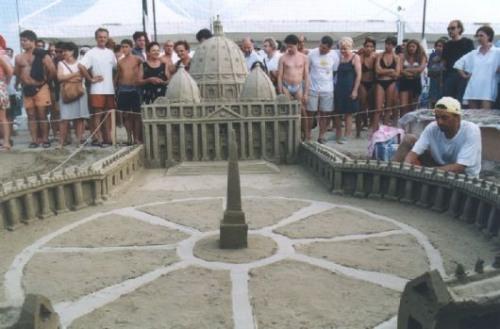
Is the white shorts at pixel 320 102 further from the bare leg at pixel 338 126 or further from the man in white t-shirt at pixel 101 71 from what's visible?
the man in white t-shirt at pixel 101 71

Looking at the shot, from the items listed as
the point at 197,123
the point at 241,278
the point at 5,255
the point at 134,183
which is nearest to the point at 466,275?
the point at 241,278

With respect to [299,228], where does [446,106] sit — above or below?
above

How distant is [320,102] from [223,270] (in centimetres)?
877

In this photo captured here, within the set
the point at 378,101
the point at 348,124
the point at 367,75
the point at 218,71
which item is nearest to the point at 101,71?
the point at 218,71

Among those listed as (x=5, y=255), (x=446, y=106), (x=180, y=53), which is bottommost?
(x=5, y=255)

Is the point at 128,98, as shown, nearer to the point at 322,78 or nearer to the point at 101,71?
the point at 101,71

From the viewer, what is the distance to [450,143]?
353 inches

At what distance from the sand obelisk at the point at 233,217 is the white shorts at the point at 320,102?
7.60 m

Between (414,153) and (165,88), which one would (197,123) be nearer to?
(165,88)

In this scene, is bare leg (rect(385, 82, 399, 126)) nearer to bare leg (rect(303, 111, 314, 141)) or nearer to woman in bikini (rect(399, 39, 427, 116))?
woman in bikini (rect(399, 39, 427, 116))

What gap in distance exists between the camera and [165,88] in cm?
1473

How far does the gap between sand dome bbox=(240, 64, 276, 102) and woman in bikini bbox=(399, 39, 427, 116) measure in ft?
11.9

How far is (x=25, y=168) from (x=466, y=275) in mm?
11484

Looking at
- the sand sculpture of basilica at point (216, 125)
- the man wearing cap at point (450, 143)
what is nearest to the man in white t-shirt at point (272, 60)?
the sand sculpture of basilica at point (216, 125)
